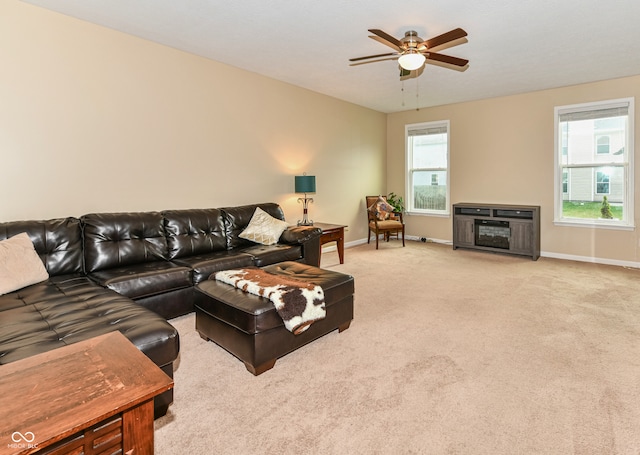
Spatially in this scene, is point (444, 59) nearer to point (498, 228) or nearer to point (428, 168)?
point (498, 228)

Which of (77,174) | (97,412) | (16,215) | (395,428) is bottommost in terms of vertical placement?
(395,428)

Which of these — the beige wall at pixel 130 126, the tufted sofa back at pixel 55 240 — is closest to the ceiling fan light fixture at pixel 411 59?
the beige wall at pixel 130 126

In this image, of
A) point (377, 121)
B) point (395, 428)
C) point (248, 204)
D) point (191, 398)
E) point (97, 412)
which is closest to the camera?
point (97, 412)

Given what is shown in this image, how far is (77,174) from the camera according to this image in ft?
11.3

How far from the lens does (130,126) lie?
3.75 m

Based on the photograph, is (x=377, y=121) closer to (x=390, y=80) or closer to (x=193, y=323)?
(x=390, y=80)

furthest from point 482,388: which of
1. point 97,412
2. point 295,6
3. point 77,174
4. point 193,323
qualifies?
point 77,174

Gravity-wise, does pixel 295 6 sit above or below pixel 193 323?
above

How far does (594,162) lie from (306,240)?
14.8 feet

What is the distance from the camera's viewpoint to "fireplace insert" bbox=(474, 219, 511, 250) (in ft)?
19.4

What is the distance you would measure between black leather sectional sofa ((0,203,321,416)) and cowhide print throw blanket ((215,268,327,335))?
612 millimetres

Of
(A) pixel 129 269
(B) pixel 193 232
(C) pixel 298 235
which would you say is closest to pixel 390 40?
(C) pixel 298 235

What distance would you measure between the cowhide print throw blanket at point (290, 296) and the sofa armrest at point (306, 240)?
1492mm

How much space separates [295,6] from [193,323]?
2.87m
